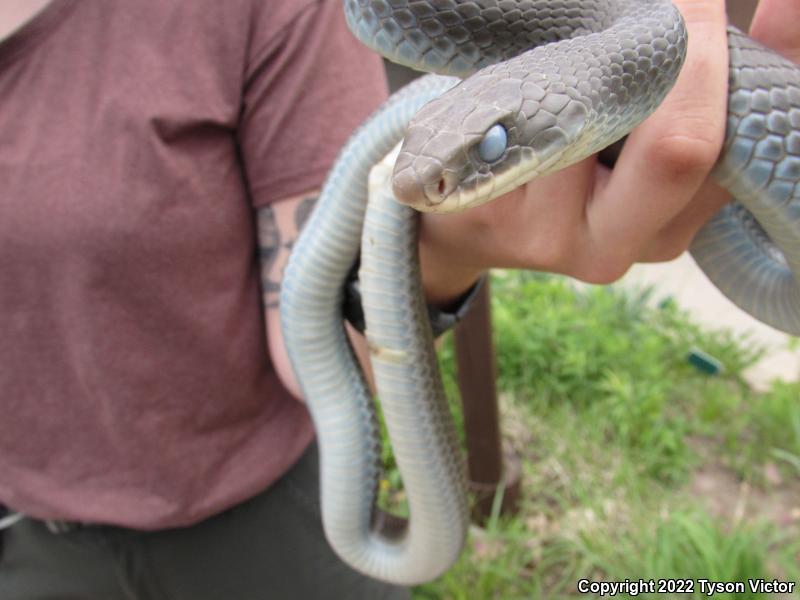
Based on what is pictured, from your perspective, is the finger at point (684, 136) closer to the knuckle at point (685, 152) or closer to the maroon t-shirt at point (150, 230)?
the knuckle at point (685, 152)

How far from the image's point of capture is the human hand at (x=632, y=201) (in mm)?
743

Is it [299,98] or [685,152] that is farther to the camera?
[299,98]

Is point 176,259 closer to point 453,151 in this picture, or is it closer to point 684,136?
point 453,151

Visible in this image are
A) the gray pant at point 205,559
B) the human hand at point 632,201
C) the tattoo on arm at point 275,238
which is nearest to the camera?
the human hand at point 632,201

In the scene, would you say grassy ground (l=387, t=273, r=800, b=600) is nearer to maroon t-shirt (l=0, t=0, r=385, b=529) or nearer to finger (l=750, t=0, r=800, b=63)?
maroon t-shirt (l=0, t=0, r=385, b=529)

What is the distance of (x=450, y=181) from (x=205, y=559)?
1132 millimetres

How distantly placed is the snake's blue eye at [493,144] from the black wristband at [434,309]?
49 centimetres

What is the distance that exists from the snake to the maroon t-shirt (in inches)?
7.0

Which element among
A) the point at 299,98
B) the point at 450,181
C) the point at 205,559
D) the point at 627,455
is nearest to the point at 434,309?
the point at 299,98

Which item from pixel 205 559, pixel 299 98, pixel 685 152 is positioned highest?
pixel 685 152

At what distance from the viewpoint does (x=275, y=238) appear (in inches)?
52.1

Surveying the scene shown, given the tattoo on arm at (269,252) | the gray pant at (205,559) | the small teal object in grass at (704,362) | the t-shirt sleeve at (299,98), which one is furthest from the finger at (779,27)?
the small teal object in grass at (704,362)

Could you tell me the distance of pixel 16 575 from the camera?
1.40 meters

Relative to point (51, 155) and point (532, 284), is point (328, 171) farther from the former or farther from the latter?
point (532, 284)
